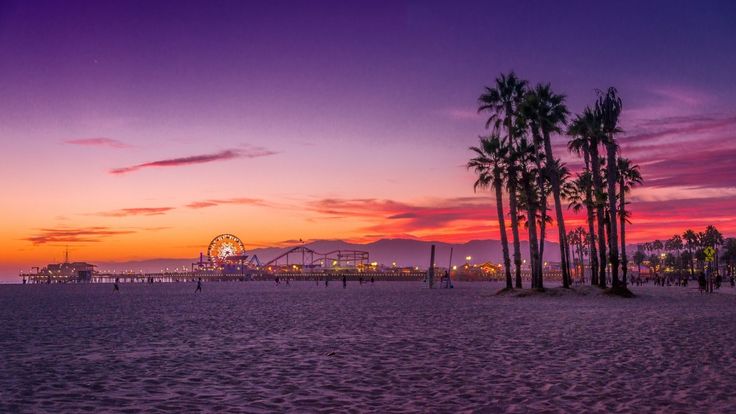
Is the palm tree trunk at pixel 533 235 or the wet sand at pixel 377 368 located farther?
the palm tree trunk at pixel 533 235

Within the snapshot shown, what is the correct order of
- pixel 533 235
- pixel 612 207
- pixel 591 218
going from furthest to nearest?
pixel 591 218
pixel 533 235
pixel 612 207

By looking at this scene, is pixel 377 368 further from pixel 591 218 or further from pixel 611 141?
pixel 591 218

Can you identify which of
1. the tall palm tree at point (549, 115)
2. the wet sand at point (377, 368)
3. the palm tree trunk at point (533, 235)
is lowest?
the wet sand at point (377, 368)

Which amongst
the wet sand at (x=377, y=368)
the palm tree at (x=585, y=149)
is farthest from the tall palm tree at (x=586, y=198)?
the wet sand at (x=377, y=368)

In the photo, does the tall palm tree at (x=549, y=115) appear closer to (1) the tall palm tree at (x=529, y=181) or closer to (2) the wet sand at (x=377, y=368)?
(1) the tall palm tree at (x=529, y=181)

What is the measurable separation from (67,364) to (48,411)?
19.3 feet

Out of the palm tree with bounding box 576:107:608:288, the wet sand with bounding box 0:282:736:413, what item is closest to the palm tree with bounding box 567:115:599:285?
the palm tree with bounding box 576:107:608:288

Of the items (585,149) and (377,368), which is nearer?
(377,368)

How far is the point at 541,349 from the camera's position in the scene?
56.2ft

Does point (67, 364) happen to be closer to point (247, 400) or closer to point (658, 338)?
point (247, 400)

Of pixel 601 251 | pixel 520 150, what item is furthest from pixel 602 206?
pixel 520 150

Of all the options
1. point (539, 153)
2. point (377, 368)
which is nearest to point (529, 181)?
point (539, 153)

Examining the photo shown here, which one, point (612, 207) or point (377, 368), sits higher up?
point (612, 207)

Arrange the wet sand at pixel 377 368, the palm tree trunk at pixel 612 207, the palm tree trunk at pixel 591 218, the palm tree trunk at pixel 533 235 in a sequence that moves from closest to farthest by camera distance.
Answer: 1. the wet sand at pixel 377 368
2. the palm tree trunk at pixel 612 207
3. the palm tree trunk at pixel 533 235
4. the palm tree trunk at pixel 591 218
